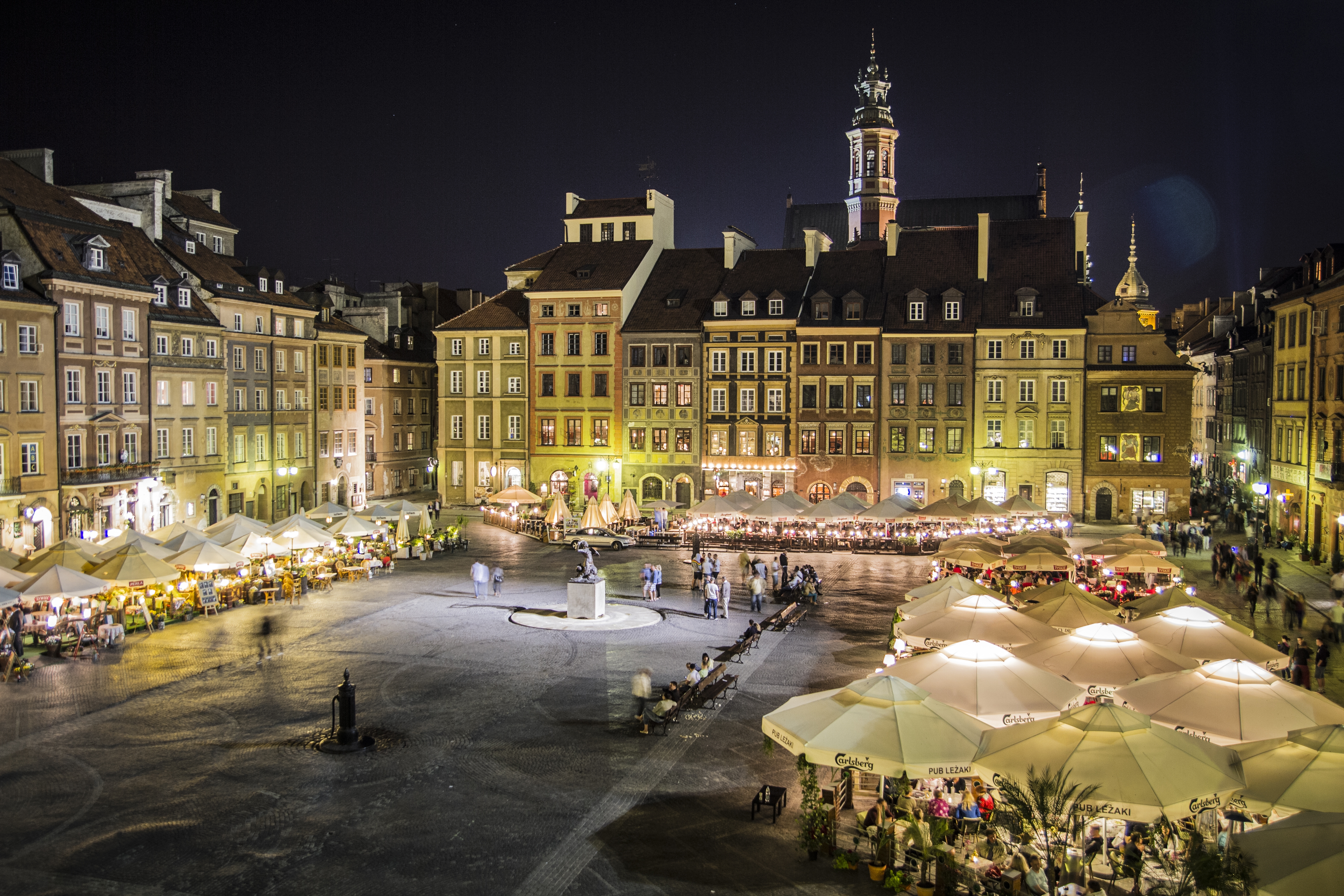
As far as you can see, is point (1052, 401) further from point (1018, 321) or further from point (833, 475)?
point (833, 475)

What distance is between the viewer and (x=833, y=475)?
59.5 m

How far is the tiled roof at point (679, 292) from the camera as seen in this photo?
6269 centimetres

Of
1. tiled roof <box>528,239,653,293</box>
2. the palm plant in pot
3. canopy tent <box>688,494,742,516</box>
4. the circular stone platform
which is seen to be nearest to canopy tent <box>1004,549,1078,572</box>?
the circular stone platform

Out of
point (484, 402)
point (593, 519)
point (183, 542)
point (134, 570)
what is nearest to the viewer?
point (134, 570)

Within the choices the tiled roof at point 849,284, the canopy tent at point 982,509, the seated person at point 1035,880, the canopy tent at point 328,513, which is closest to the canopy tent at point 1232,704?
the seated person at point 1035,880

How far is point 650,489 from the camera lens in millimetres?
63094

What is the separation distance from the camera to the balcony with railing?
44138 millimetres

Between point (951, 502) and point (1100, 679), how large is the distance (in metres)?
26.7

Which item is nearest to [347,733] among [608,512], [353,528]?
[353,528]

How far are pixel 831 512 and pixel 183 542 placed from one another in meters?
26.2

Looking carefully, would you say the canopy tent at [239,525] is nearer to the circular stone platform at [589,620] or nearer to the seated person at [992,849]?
the circular stone platform at [589,620]

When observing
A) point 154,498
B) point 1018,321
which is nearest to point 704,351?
point 1018,321

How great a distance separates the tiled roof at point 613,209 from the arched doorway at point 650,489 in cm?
1734

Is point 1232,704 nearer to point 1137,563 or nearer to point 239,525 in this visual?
point 1137,563
